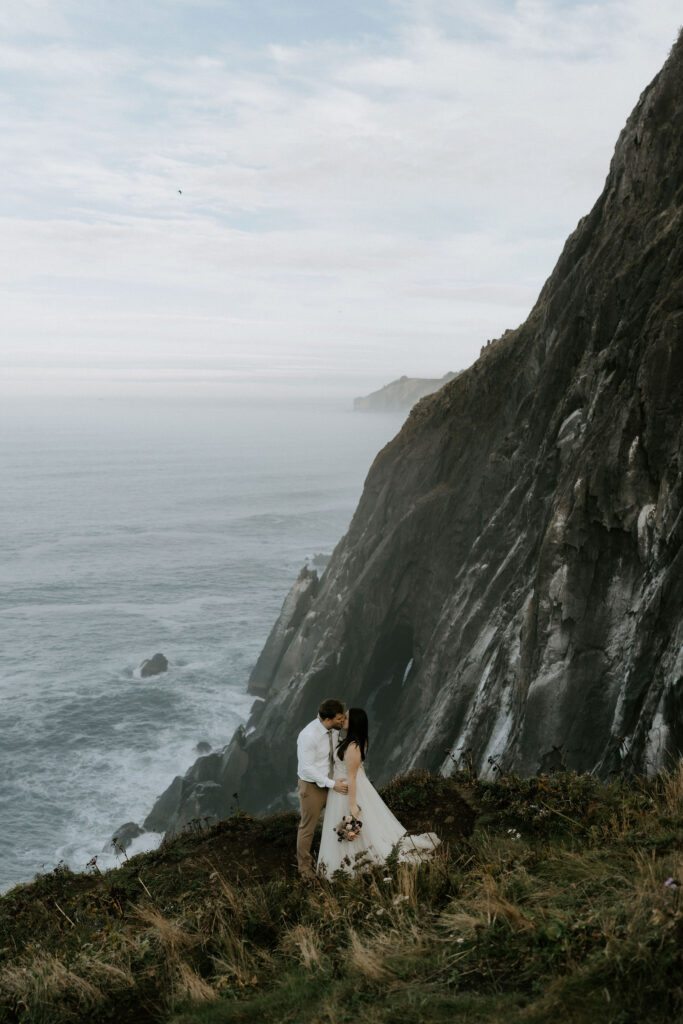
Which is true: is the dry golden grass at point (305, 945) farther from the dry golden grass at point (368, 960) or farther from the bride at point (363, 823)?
the bride at point (363, 823)

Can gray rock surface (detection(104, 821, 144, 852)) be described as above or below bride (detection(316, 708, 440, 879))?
below

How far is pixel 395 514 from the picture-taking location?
37906 mm

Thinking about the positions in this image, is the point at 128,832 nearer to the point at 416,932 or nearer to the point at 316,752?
the point at 316,752

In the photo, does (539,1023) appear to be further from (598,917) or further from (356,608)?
(356,608)

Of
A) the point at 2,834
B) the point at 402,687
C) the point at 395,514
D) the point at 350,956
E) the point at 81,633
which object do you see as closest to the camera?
the point at 350,956

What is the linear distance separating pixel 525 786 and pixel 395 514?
28673 mm

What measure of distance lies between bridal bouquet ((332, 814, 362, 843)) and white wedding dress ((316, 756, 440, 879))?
46mm

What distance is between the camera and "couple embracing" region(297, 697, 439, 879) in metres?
7.62

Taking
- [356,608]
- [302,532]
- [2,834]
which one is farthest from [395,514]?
[302,532]

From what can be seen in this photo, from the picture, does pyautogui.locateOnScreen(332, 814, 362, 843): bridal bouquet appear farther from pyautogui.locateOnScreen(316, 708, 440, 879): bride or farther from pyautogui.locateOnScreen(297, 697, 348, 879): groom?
pyautogui.locateOnScreen(297, 697, 348, 879): groom

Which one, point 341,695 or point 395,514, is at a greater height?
point 395,514

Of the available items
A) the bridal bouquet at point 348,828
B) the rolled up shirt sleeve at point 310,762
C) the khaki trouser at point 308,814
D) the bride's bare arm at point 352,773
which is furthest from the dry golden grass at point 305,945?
the khaki trouser at point 308,814

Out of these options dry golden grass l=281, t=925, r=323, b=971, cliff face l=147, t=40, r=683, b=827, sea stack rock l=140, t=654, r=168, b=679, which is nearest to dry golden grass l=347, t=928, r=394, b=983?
dry golden grass l=281, t=925, r=323, b=971

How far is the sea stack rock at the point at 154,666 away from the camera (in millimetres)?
49594
